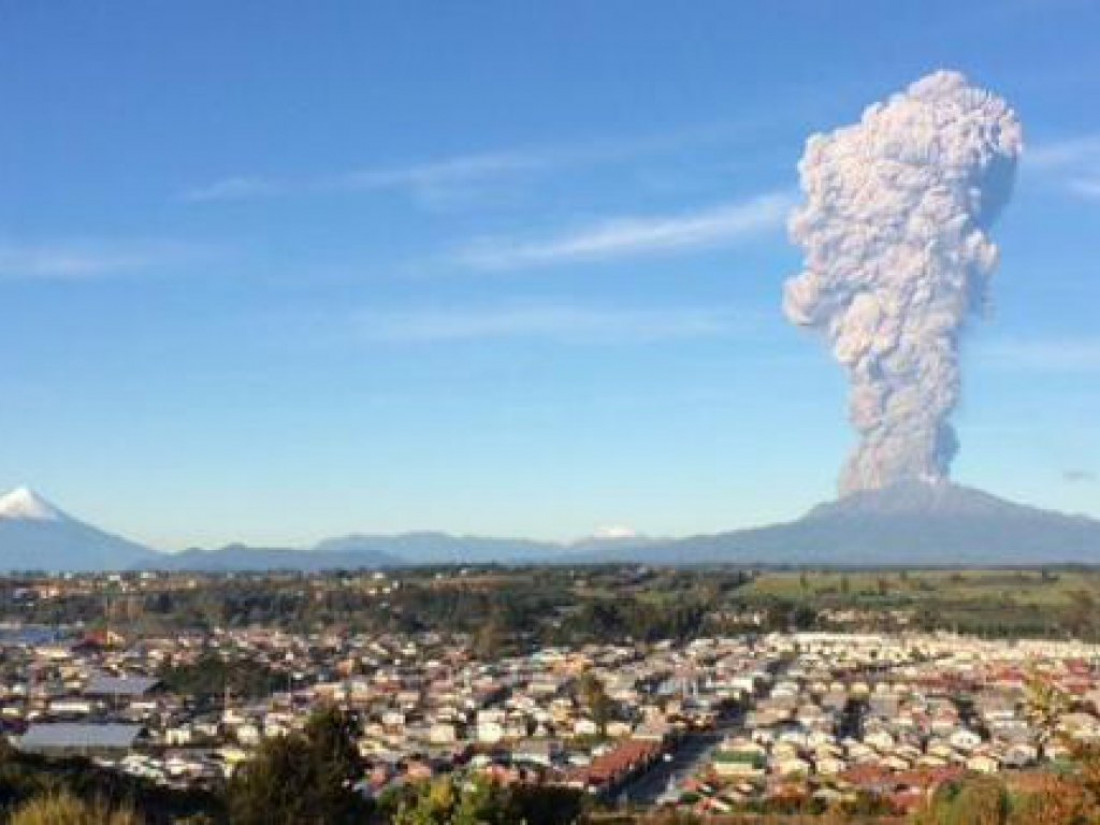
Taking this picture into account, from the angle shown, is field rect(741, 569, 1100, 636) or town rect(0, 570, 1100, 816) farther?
field rect(741, 569, 1100, 636)

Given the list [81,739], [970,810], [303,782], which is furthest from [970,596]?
[970,810]

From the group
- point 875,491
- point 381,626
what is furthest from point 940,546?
point 381,626

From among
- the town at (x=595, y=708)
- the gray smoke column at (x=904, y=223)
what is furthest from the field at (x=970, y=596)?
the gray smoke column at (x=904, y=223)

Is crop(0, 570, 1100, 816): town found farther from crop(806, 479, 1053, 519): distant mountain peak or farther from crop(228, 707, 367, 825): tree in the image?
crop(806, 479, 1053, 519): distant mountain peak

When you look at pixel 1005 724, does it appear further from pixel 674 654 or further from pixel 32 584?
pixel 32 584

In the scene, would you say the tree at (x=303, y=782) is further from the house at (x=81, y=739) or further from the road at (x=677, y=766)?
the house at (x=81, y=739)

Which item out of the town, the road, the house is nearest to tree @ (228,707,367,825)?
the town
